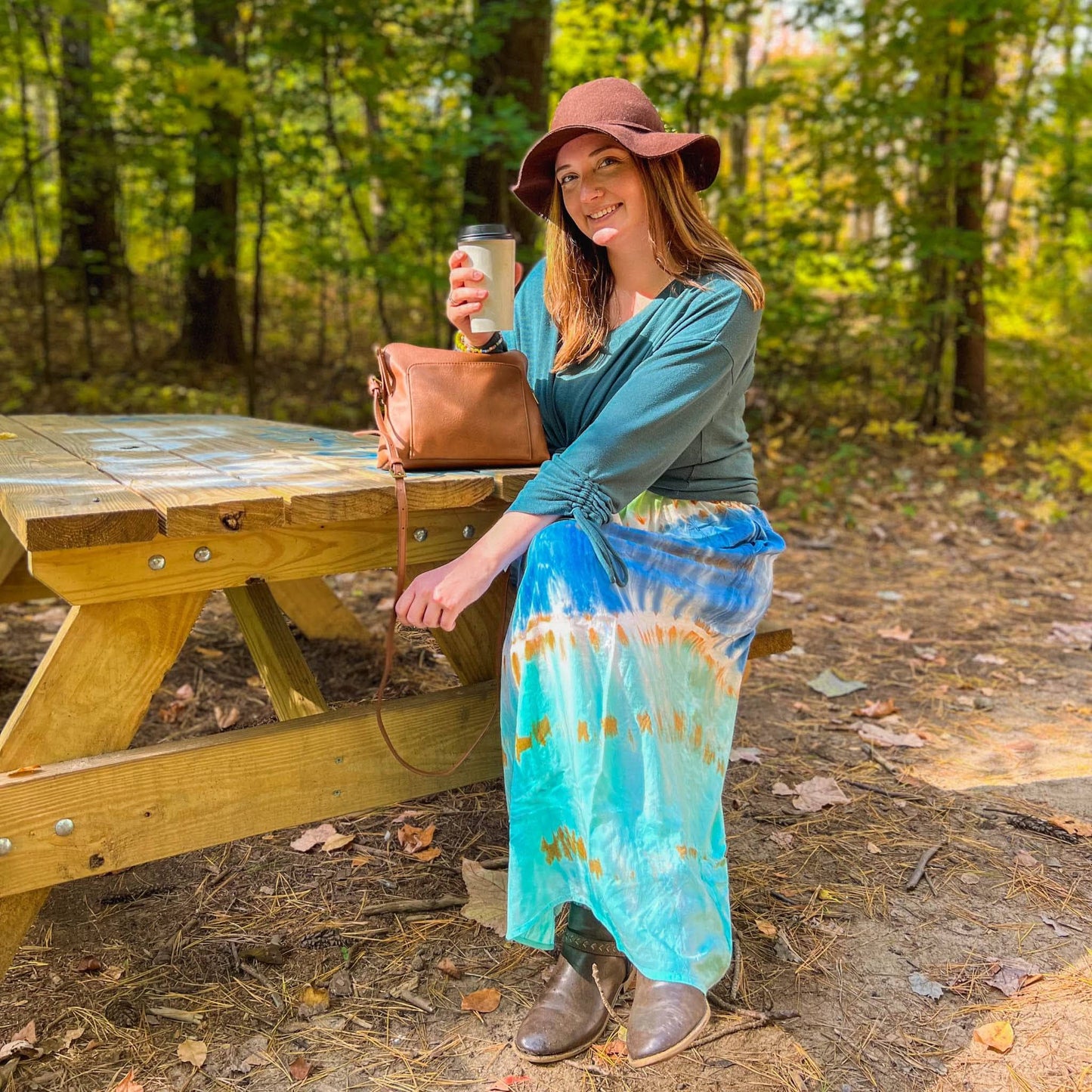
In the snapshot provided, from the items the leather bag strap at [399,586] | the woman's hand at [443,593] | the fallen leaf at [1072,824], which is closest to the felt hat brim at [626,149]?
the leather bag strap at [399,586]

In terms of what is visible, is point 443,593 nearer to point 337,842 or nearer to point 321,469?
point 321,469

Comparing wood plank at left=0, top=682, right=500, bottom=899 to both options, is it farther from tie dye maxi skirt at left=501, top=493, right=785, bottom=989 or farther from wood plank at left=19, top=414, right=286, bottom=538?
wood plank at left=19, top=414, right=286, bottom=538

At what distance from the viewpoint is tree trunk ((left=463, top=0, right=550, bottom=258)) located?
5.34 m

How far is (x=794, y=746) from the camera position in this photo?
3.04 m

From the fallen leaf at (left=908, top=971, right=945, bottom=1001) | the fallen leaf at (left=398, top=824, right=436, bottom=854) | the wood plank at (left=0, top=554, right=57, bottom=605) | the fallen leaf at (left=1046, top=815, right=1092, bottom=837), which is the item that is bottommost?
the fallen leaf at (left=398, top=824, right=436, bottom=854)

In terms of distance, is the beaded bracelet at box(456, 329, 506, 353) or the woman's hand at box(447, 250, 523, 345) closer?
the woman's hand at box(447, 250, 523, 345)

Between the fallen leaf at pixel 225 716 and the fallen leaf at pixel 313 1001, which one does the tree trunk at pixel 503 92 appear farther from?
the fallen leaf at pixel 313 1001

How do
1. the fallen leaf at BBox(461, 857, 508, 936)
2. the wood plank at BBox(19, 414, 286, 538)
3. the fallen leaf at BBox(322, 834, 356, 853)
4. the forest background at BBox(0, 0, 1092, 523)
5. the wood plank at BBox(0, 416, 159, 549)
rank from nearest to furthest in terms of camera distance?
the wood plank at BBox(0, 416, 159, 549), the wood plank at BBox(19, 414, 286, 538), the fallen leaf at BBox(461, 857, 508, 936), the fallen leaf at BBox(322, 834, 356, 853), the forest background at BBox(0, 0, 1092, 523)

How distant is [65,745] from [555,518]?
95cm

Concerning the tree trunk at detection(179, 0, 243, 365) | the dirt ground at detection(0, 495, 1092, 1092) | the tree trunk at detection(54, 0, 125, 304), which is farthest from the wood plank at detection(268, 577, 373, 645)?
the tree trunk at detection(54, 0, 125, 304)

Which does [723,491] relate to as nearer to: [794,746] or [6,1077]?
[794,746]

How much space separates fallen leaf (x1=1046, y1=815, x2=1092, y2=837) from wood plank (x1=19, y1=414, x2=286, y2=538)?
2.10 meters

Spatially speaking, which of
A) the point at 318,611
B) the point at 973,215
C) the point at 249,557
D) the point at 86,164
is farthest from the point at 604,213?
the point at 86,164

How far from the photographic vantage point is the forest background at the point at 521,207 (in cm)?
591
